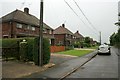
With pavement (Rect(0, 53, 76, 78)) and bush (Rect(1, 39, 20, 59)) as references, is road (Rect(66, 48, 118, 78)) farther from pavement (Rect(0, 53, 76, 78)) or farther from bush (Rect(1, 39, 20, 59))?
bush (Rect(1, 39, 20, 59))

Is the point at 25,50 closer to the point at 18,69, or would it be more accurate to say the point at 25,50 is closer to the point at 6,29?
the point at 18,69

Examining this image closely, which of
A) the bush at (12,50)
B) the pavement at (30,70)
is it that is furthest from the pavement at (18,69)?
the bush at (12,50)

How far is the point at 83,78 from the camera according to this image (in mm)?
12383

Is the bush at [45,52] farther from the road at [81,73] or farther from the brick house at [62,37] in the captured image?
the brick house at [62,37]

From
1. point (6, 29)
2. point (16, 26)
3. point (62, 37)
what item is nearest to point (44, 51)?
point (16, 26)

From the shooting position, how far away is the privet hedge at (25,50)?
18.2 m

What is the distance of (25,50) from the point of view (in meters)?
19.5

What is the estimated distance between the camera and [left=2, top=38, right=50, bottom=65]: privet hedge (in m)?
18.2

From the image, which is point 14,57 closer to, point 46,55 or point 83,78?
point 46,55

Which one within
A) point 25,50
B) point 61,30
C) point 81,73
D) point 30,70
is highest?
point 61,30

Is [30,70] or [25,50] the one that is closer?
[30,70]

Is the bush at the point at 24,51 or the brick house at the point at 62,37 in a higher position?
the brick house at the point at 62,37

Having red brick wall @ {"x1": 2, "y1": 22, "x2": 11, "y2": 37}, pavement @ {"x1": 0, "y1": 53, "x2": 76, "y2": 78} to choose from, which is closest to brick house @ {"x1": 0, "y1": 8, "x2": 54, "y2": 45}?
red brick wall @ {"x1": 2, "y1": 22, "x2": 11, "y2": 37}

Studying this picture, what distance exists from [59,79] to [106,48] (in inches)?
1061
